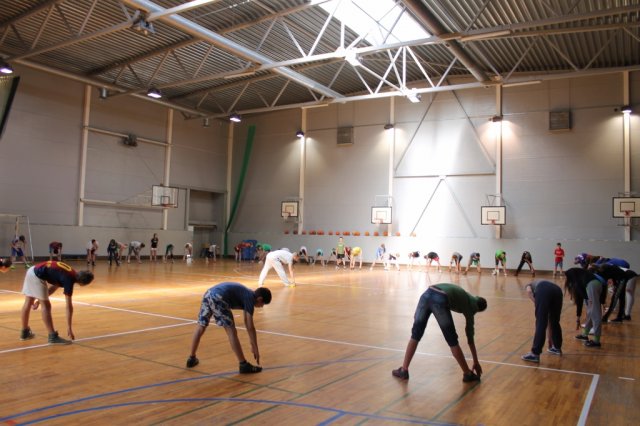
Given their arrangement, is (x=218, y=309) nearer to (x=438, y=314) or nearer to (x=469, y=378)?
(x=438, y=314)

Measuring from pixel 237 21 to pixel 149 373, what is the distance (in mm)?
17135

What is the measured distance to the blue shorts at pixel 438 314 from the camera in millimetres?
5289

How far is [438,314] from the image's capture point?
5352 mm

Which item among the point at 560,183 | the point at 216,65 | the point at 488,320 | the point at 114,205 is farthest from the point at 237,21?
the point at 560,183

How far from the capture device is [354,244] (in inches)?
1148

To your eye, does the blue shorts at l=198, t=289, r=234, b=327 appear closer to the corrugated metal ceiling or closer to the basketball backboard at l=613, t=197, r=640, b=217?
the corrugated metal ceiling

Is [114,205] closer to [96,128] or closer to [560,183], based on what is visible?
[96,128]

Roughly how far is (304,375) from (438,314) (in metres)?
1.70

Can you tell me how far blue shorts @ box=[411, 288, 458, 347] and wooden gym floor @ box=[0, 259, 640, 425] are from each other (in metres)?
0.55

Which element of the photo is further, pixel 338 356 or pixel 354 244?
pixel 354 244

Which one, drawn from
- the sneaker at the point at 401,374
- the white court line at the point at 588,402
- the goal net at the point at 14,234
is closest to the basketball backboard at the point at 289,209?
the goal net at the point at 14,234

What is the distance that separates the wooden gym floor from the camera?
4.35m

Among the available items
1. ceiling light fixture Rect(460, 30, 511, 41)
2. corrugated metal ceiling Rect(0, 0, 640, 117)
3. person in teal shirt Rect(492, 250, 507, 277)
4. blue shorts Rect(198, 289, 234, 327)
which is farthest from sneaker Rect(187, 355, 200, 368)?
person in teal shirt Rect(492, 250, 507, 277)

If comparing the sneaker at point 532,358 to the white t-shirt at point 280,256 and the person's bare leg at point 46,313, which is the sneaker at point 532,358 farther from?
the white t-shirt at point 280,256
